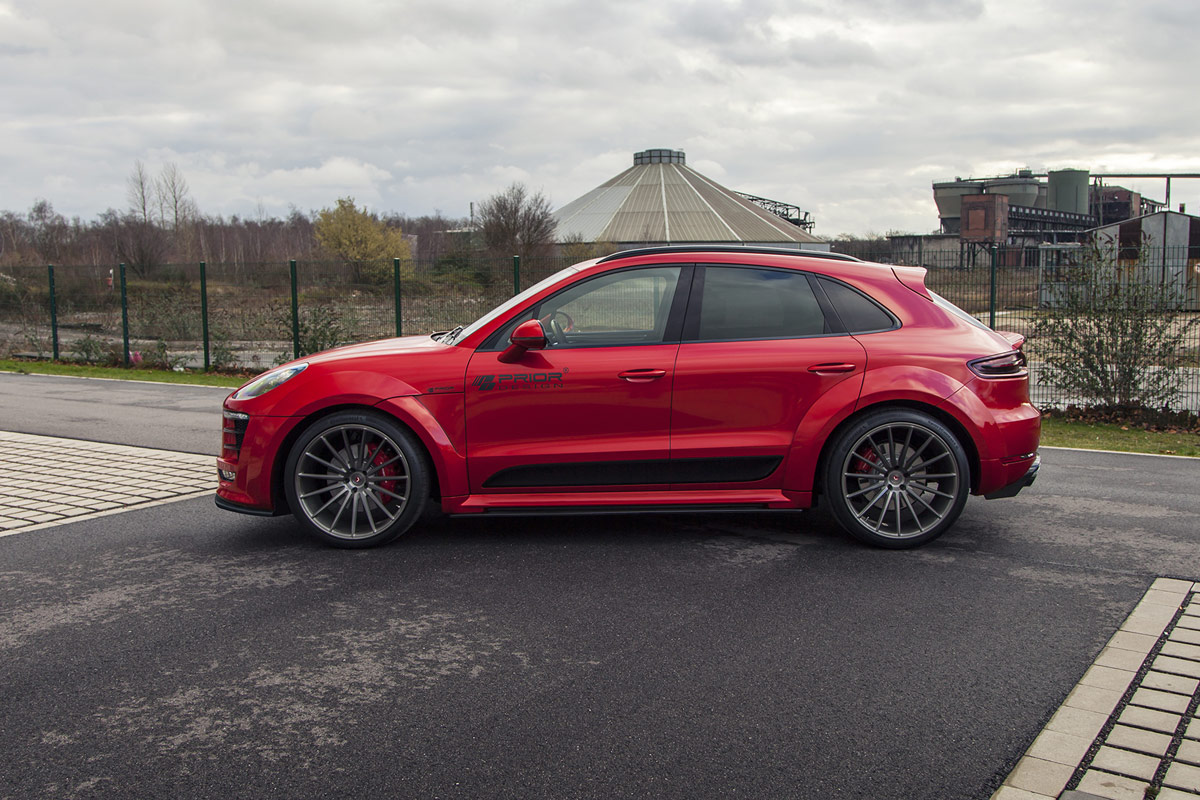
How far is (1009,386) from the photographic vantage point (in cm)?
576

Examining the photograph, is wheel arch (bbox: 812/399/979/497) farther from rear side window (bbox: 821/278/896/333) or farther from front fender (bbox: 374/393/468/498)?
front fender (bbox: 374/393/468/498)

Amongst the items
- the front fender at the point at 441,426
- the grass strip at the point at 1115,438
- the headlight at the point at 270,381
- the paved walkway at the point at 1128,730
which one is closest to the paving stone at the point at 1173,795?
the paved walkway at the point at 1128,730

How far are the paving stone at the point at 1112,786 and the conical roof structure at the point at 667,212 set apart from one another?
231 ft

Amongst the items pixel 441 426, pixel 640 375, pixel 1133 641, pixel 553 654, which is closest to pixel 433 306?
pixel 441 426

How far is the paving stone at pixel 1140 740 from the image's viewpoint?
3.27 metres

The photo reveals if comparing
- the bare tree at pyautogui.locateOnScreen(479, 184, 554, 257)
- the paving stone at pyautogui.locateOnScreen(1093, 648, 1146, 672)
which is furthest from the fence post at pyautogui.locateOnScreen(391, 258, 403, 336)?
the bare tree at pyautogui.locateOnScreen(479, 184, 554, 257)

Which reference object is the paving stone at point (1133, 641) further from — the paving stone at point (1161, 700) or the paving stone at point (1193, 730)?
the paving stone at point (1193, 730)

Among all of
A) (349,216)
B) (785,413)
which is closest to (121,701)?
(785,413)

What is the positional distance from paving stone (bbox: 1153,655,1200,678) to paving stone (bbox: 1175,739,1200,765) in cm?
64

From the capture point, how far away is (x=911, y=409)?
18.7ft

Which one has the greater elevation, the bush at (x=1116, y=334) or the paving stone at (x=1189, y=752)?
the bush at (x=1116, y=334)

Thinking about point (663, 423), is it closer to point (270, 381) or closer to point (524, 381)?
point (524, 381)

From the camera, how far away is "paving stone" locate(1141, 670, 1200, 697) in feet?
12.2

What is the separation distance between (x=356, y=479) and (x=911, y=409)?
3194 millimetres
